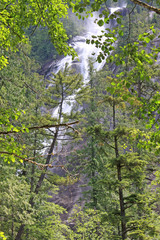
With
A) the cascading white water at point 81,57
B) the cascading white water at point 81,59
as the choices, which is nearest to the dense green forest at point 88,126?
the cascading white water at point 81,59

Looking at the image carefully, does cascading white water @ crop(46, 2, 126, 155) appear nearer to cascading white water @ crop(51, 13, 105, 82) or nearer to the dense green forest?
cascading white water @ crop(51, 13, 105, 82)

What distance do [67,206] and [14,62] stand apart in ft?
48.2

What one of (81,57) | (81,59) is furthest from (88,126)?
(81,57)

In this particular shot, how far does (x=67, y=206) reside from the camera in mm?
20469

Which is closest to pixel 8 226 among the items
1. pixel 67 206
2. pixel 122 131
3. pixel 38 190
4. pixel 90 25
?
pixel 38 190

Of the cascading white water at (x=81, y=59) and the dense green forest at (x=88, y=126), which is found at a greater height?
the cascading white water at (x=81, y=59)

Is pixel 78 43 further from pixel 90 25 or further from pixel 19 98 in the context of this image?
pixel 19 98

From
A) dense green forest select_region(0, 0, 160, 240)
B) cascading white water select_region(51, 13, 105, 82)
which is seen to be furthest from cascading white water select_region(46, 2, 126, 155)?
dense green forest select_region(0, 0, 160, 240)

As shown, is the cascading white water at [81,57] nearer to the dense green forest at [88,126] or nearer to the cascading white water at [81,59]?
the cascading white water at [81,59]

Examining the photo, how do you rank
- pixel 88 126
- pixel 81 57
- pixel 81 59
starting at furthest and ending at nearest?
pixel 81 57 → pixel 81 59 → pixel 88 126

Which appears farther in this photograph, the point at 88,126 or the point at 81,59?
the point at 81,59

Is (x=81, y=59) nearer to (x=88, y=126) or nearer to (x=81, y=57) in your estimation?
(x=81, y=57)

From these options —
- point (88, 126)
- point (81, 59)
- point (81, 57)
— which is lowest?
point (88, 126)

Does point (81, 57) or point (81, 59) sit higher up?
point (81, 57)
